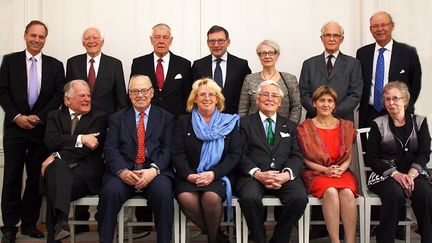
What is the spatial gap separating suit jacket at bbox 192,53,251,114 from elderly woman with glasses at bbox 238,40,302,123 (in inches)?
4.8

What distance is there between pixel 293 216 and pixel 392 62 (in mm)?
1715

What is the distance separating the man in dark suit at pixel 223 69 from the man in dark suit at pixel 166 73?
0.40 ft

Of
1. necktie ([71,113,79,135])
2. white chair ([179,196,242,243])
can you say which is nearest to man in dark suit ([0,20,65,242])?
necktie ([71,113,79,135])

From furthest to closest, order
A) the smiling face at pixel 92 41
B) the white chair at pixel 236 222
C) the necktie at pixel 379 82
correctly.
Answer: the smiling face at pixel 92 41 < the necktie at pixel 379 82 < the white chair at pixel 236 222

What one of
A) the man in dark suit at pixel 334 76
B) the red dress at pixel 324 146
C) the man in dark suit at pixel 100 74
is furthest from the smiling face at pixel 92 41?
the red dress at pixel 324 146

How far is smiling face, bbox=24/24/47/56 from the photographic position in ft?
15.4

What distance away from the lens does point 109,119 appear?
169 inches

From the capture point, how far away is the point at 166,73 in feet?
15.7

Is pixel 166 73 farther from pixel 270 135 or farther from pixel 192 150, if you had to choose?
pixel 270 135

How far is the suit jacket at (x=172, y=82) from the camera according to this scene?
15.5 feet

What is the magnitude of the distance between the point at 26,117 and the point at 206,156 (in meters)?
1.56

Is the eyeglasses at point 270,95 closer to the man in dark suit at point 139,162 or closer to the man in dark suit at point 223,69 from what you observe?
the man in dark suit at point 223,69

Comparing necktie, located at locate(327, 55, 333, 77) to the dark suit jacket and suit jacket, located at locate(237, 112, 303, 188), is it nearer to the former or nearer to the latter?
suit jacket, located at locate(237, 112, 303, 188)

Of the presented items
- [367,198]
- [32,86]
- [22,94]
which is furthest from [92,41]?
[367,198]
